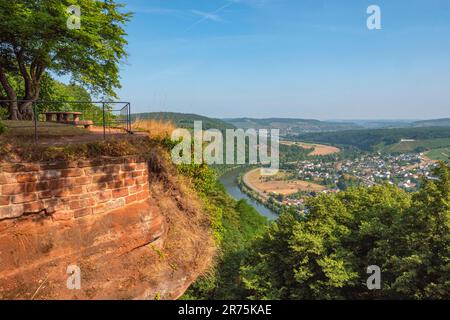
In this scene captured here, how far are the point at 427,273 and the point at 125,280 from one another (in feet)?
35.0

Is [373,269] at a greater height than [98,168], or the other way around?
[98,168]

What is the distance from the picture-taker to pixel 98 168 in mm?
6168

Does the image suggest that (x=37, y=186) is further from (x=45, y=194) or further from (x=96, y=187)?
(x=96, y=187)

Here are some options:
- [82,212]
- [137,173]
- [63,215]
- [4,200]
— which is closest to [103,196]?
[82,212]

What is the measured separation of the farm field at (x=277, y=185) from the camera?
340 ft

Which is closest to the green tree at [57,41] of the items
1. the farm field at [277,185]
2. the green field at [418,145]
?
the farm field at [277,185]

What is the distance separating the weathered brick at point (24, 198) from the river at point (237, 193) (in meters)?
58.5

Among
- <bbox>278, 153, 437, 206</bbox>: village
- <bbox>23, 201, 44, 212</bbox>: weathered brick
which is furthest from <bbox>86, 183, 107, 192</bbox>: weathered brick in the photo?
<bbox>278, 153, 437, 206</bbox>: village

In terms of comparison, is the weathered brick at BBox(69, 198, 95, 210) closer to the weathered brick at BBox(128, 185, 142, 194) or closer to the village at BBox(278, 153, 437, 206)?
the weathered brick at BBox(128, 185, 142, 194)

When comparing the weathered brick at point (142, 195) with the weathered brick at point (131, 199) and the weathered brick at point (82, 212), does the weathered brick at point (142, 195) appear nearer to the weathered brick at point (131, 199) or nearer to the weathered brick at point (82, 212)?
the weathered brick at point (131, 199)

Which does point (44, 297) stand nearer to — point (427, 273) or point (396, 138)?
point (427, 273)

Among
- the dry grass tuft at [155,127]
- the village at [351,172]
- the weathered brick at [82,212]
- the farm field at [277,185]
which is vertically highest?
the dry grass tuft at [155,127]
